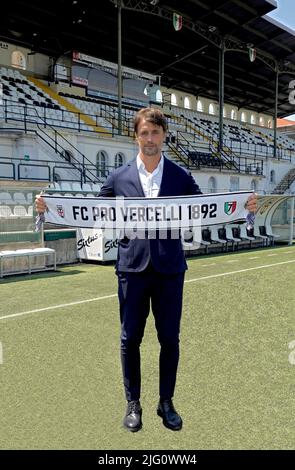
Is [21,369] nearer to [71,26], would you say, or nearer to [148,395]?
[148,395]

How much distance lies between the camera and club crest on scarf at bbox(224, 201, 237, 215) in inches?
145

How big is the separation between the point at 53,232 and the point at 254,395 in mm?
8035

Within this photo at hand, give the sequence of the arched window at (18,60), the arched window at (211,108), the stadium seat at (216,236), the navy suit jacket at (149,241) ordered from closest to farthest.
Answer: the navy suit jacket at (149,241)
the stadium seat at (216,236)
the arched window at (18,60)
the arched window at (211,108)

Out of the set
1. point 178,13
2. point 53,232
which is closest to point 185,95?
point 178,13

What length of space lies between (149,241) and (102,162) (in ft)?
63.5

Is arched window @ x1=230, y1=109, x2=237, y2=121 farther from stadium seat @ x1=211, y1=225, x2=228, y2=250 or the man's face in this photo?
the man's face

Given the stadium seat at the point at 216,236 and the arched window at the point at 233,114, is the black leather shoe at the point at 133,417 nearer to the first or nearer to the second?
the stadium seat at the point at 216,236

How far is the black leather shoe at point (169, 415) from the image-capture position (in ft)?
9.47

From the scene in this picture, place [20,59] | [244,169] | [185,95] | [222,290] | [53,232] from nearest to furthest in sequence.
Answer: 1. [222,290]
2. [53,232]
3. [20,59]
4. [244,169]
5. [185,95]

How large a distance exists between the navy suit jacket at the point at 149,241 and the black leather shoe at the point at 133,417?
93cm

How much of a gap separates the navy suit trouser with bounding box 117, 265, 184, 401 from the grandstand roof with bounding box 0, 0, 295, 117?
73.2ft

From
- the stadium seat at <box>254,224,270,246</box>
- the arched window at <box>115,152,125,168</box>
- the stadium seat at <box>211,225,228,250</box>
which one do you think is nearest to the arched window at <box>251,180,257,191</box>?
the arched window at <box>115,152,125,168</box>

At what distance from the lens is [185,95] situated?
1596 inches

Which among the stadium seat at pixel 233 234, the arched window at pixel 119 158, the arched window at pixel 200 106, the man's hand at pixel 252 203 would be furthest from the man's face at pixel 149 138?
the arched window at pixel 200 106
